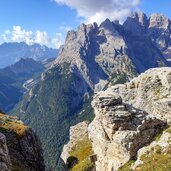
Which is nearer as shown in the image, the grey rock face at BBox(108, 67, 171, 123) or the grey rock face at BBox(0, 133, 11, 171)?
the grey rock face at BBox(0, 133, 11, 171)

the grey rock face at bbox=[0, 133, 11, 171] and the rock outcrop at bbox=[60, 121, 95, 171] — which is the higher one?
the grey rock face at bbox=[0, 133, 11, 171]

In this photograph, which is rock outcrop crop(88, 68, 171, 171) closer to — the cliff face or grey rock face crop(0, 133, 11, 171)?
the cliff face

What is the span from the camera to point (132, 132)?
Result: 157ft

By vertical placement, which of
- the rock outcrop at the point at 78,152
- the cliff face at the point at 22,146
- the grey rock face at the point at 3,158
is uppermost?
the grey rock face at the point at 3,158

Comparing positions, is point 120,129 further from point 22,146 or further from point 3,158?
point 3,158

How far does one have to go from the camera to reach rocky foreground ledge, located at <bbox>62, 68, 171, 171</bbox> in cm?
4400

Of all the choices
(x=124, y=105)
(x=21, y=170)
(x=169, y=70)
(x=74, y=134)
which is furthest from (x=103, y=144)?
(x=74, y=134)

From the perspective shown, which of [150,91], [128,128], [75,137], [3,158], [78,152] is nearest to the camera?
[3,158]

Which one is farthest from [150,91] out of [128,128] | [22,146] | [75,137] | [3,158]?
[75,137]

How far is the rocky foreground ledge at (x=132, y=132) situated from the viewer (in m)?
44.0

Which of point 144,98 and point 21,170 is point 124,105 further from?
point 21,170

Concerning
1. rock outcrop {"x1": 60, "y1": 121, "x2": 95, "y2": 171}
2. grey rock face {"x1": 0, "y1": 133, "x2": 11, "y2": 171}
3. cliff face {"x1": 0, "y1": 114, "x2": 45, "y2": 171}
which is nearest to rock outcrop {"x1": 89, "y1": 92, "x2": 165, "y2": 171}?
cliff face {"x1": 0, "y1": 114, "x2": 45, "y2": 171}

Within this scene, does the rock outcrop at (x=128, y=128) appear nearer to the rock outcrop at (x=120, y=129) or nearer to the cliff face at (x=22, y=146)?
the rock outcrop at (x=120, y=129)

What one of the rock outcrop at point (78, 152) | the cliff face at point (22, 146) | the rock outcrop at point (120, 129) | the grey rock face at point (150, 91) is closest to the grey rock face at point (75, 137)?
the rock outcrop at point (78, 152)
